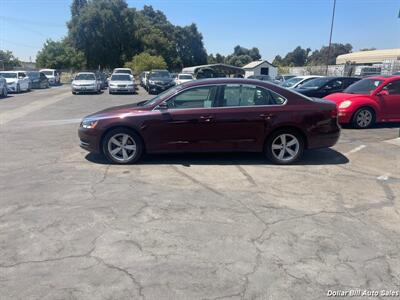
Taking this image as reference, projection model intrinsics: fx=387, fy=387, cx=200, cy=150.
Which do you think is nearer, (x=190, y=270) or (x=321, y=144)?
(x=190, y=270)

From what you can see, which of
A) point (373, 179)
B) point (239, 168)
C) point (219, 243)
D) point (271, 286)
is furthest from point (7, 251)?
point (373, 179)

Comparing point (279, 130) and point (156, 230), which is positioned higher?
point (279, 130)

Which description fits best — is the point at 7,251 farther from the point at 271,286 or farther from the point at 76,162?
the point at 76,162

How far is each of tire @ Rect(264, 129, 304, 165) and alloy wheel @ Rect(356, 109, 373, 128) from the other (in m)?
5.08

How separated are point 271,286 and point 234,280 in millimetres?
315

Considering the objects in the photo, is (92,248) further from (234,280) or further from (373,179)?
(373,179)

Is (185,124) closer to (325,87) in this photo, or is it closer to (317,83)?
(325,87)

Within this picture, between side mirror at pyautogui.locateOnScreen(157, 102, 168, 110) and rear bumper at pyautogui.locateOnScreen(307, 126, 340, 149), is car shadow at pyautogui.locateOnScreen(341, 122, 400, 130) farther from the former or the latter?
side mirror at pyautogui.locateOnScreen(157, 102, 168, 110)

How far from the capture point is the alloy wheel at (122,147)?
23.0 feet

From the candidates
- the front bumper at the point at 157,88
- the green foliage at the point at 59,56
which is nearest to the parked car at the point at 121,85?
the front bumper at the point at 157,88

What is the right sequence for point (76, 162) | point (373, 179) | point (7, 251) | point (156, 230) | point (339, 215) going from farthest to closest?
point (76, 162) < point (373, 179) < point (339, 215) < point (156, 230) < point (7, 251)

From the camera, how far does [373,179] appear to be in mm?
6387

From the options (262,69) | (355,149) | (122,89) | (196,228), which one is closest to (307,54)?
(262,69)

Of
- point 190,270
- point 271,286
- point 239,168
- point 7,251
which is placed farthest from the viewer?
point 239,168
